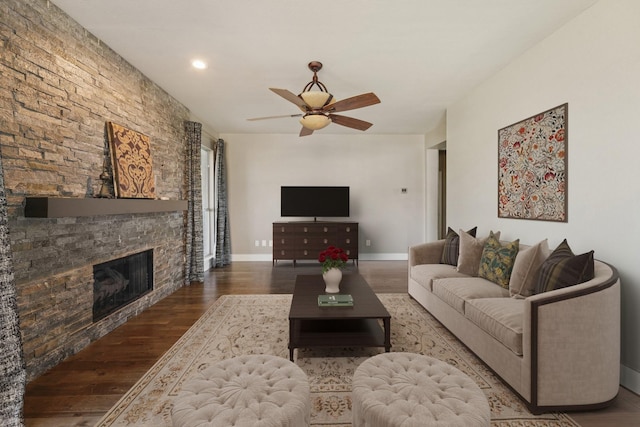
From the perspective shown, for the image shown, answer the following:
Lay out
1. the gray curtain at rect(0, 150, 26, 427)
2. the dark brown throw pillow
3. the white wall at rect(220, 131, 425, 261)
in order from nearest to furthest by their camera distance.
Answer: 1. the gray curtain at rect(0, 150, 26, 427)
2. the dark brown throw pillow
3. the white wall at rect(220, 131, 425, 261)

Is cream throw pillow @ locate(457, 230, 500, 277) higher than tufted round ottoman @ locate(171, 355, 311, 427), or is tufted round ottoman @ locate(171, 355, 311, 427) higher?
cream throw pillow @ locate(457, 230, 500, 277)

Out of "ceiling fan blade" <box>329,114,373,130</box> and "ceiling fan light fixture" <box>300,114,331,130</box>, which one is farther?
"ceiling fan blade" <box>329,114,373,130</box>

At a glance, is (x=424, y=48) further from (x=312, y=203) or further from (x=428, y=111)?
(x=312, y=203)

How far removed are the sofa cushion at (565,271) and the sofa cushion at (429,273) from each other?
112 centimetres

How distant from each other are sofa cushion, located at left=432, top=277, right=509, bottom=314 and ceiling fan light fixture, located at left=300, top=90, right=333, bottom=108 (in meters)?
2.09

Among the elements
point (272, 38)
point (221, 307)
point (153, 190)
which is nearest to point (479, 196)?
point (272, 38)

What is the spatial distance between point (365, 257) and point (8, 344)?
5.82 metres

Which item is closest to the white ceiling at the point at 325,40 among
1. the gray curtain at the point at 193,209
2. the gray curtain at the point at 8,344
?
the gray curtain at the point at 193,209

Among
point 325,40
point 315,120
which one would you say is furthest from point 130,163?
point 325,40

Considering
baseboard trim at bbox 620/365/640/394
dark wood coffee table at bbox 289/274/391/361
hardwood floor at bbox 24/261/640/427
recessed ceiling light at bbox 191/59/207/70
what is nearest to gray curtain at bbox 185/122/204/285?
hardwood floor at bbox 24/261/640/427

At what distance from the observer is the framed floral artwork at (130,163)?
120 inches

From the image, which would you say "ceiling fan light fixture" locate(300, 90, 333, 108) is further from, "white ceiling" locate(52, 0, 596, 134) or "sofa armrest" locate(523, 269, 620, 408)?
"sofa armrest" locate(523, 269, 620, 408)

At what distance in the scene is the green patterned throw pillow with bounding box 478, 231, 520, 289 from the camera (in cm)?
283

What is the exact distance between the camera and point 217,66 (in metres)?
3.43
